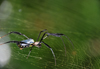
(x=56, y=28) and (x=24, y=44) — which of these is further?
(x=56, y=28)

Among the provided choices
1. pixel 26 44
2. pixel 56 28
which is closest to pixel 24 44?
pixel 26 44

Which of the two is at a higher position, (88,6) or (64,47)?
(88,6)

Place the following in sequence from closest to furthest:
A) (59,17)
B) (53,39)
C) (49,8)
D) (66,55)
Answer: (66,55), (53,39), (59,17), (49,8)

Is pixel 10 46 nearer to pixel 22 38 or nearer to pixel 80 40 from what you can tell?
pixel 22 38

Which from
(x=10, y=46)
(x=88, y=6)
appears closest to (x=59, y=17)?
(x=88, y=6)

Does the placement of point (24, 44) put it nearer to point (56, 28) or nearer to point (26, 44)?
point (26, 44)

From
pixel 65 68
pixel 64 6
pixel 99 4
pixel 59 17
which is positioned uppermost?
pixel 99 4

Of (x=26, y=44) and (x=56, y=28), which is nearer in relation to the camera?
(x=26, y=44)

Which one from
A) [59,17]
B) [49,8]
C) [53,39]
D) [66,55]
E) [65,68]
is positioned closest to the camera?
[65,68]
